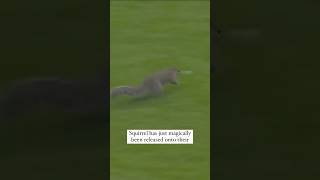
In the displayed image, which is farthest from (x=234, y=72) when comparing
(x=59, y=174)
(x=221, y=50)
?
(x=59, y=174)

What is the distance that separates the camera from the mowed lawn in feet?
19.1

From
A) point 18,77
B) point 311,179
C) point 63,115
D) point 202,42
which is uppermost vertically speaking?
point 202,42

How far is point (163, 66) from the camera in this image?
5.89m

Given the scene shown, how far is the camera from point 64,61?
576cm

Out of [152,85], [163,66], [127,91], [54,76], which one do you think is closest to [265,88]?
[163,66]

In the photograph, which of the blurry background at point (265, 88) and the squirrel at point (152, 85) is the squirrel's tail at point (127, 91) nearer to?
the squirrel at point (152, 85)

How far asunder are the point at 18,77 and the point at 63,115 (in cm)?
65

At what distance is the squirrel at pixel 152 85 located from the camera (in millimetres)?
5879

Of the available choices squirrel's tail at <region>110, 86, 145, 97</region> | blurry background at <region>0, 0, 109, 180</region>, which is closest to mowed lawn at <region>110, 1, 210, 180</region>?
squirrel's tail at <region>110, 86, 145, 97</region>

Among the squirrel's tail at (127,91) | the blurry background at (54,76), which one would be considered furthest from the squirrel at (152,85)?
the blurry background at (54,76)

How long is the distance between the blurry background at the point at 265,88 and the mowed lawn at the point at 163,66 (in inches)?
7.6

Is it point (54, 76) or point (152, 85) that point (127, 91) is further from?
point (54, 76)

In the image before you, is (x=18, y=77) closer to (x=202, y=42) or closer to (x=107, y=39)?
(x=107, y=39)

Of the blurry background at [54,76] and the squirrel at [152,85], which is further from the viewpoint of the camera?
the squirrel at [152,85]
